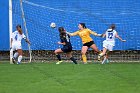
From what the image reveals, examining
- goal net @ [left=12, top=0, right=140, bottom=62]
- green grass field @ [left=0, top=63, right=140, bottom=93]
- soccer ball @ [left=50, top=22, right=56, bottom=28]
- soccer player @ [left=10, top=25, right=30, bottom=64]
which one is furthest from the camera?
goal net @ [left=12, top=0, right=140, bottom=62]

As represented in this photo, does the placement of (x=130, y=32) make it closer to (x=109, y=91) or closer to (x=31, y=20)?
(x=31, y=20)

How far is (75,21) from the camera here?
76.6 feet

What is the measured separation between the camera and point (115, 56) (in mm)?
23156

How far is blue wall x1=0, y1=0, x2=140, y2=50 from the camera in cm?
2306

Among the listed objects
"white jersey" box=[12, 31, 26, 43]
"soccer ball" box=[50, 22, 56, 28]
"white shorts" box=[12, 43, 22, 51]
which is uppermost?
"soccer ball" box=[50, 22, 56, 28]

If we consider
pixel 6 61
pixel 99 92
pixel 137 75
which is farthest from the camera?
pixel 6 61

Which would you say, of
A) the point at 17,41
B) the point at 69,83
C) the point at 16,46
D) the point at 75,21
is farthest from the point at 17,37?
the point at 69,83

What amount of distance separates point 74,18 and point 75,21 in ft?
0.59

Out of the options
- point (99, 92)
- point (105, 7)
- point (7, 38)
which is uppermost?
point (105, 7)

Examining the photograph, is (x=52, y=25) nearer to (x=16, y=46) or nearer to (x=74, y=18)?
(x=74, y=18)

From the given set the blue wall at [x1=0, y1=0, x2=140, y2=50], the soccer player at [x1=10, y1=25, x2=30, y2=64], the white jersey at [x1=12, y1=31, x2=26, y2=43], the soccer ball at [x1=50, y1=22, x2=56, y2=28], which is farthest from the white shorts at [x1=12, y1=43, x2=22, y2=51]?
the soccer ball at [x1=50, y1=22, x2=56, y2=28]

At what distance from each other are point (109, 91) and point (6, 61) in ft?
44.3

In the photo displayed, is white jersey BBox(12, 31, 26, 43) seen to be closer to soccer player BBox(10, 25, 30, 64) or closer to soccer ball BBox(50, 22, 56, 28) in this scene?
soccer player BBox(10, 25, 30, 64)

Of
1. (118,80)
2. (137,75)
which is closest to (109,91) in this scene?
(118,80)
